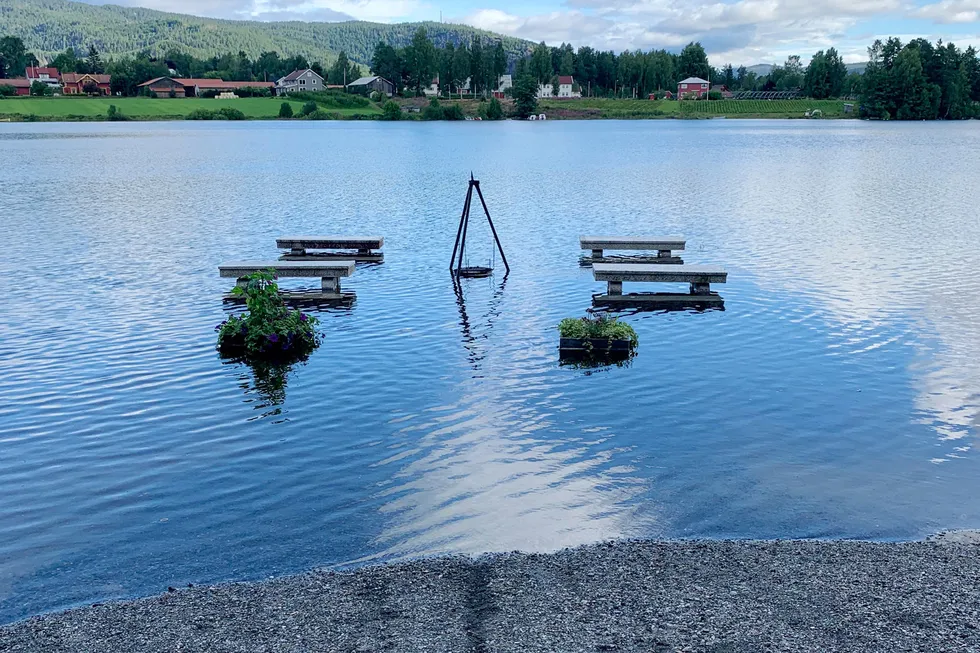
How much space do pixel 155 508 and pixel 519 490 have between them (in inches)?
219

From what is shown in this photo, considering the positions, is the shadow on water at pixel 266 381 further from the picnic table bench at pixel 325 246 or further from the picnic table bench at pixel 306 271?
the picnic table bench at pixel 325 246

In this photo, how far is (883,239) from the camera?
42156mm

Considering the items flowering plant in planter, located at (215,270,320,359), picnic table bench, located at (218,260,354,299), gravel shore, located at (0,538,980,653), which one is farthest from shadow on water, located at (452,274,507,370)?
gravel shore, located at (0,538,980,653)

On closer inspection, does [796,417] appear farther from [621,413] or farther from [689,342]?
[689,342]

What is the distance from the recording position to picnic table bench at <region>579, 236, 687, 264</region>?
115ft

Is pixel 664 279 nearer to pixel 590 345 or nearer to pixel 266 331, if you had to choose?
pixel 590 345

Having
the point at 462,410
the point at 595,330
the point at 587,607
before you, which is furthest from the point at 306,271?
Answer: the point at 587,607

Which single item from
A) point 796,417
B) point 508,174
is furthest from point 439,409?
point 508,174

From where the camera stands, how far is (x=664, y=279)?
29.1 m

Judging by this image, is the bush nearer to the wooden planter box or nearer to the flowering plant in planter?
the wooden planter box

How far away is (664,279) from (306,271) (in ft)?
36.8

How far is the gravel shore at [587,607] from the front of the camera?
9.70 m

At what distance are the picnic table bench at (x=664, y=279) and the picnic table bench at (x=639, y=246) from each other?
543cm

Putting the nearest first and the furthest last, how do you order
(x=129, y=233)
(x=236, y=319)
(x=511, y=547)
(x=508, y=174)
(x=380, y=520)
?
(x=511, y=547), (x=380, y=520), (x=236, y=319), (x=129, y=233), (x=508, y=174)
